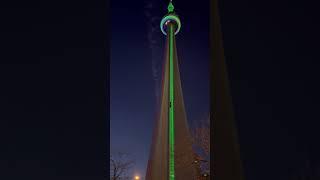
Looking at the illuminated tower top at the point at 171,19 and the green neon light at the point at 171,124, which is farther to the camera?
the illuminated tower top at the point at 171,19

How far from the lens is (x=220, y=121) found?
2432 mm

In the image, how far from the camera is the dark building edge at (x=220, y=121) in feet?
7.61

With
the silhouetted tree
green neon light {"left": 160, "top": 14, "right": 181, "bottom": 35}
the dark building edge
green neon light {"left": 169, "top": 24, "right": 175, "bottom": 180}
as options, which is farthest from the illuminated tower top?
the dark building edge

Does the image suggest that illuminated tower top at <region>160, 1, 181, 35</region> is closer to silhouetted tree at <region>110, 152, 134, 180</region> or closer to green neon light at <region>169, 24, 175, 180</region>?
green neon light at <region>169, 24, 175, 180</region>

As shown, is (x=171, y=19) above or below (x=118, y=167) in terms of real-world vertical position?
above

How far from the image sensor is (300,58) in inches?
110

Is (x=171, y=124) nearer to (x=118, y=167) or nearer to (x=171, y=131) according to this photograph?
(x=171, y=131)

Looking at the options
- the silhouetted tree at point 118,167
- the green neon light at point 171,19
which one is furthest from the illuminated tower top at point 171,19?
the silhouetted tree at point 118,167

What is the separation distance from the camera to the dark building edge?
2318 millimetres

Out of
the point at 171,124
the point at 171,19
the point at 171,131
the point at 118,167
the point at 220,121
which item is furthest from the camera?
the point at 118,167

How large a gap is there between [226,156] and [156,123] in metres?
6.33

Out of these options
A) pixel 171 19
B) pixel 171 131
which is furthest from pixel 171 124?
pixel 171 19

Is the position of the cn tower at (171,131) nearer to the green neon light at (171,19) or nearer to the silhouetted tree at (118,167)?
→ the green neon light at (171,19)

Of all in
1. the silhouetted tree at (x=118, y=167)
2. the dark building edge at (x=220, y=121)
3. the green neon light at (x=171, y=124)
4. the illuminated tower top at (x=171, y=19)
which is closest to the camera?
the dark building edge at (x=220, y=121)
